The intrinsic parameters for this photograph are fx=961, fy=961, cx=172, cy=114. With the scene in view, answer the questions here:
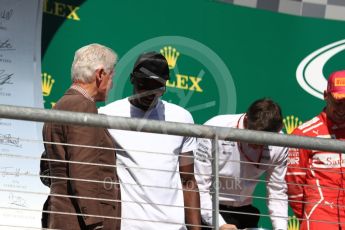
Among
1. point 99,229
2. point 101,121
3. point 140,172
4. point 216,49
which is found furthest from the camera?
point 216,49

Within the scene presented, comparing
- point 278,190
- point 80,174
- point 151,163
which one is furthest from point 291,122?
point 80,174

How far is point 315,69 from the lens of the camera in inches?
264

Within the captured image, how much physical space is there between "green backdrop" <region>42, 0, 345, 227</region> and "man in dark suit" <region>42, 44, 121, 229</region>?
1.89 m

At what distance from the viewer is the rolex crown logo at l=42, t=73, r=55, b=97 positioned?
613 centimetres

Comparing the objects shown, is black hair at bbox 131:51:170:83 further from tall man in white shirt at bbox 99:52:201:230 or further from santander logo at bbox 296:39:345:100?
santander logo at bbox 296:39:345:100

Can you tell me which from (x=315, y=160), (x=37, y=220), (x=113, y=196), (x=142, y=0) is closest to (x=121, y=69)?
(x=142, y=0)

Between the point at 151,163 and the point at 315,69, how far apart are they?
2510 mm

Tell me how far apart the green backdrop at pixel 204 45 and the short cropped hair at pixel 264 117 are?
136cm

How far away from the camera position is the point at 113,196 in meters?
4.21

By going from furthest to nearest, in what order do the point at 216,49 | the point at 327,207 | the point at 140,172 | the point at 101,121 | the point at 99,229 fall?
the point at 216,49, the point at 327,207, the point at 140,172, the point at 99,229, the point at 101,121

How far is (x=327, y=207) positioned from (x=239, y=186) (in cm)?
49

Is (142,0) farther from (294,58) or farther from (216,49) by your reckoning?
(294,58)
